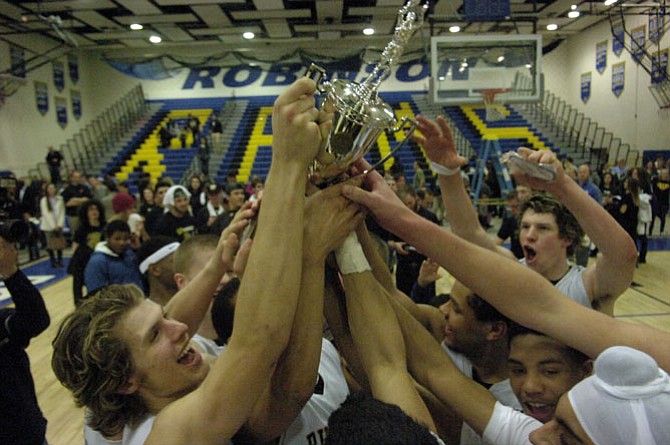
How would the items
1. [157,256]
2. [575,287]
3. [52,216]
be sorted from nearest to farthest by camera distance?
[575,287] → [157,256] → [52,216]

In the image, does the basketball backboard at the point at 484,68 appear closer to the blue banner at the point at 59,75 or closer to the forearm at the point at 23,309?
the forearm at the point at 23,309

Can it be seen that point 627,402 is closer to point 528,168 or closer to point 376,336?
point 376,336

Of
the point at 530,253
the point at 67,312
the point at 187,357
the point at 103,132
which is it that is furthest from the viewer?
the point at 103,132

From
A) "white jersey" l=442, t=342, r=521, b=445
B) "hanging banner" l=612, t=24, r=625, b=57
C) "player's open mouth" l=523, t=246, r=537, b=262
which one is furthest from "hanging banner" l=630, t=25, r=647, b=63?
"white jersey" l=442, t=342, r=521, b=445

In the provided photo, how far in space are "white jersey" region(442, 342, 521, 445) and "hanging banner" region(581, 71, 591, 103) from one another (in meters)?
18.0

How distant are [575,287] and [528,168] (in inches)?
34.7

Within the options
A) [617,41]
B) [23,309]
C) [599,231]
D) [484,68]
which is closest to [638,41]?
[617,41]

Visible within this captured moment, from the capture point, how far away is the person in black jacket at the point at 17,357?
6.98 ft

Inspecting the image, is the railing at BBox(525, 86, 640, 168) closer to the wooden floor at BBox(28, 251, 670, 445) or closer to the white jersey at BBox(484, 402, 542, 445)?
the wooden floor at BBox(28, 251, 670, 445)

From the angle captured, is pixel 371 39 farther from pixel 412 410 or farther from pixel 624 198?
pixel 412 410

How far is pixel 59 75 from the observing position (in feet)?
57.1

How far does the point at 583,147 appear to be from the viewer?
15.9m

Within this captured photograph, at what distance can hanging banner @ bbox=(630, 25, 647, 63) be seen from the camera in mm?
11766

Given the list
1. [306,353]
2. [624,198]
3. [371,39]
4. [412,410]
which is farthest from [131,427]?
[371,39]
